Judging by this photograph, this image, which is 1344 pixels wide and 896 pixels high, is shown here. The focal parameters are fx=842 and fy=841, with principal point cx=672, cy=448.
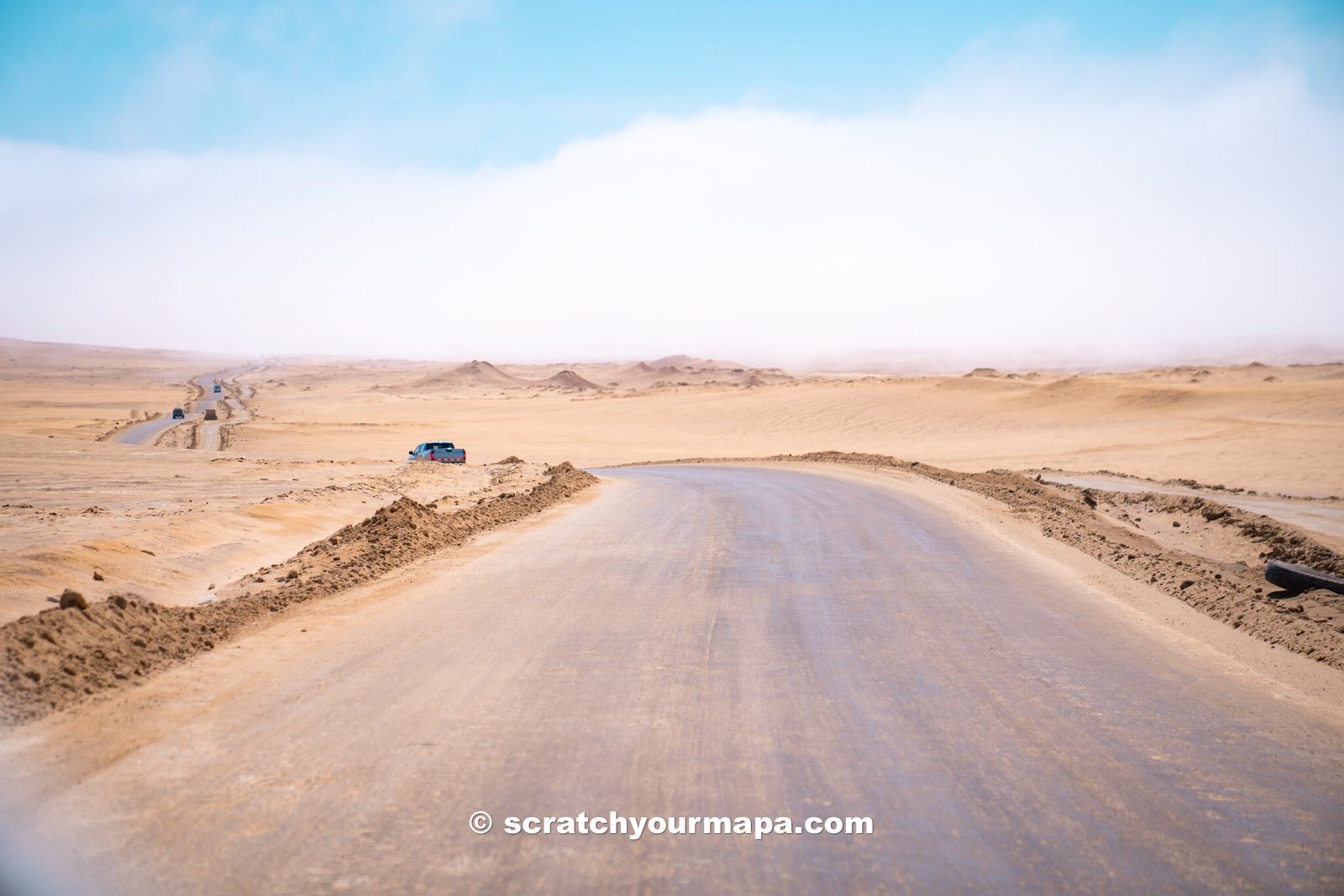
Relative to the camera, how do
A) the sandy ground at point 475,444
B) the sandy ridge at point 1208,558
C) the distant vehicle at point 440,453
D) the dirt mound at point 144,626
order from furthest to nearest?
the distant vehicle at point 440,453
the sandy ground at point 475,444
the sandy ridge at point 1208,558
the dirt mound at point 144,626

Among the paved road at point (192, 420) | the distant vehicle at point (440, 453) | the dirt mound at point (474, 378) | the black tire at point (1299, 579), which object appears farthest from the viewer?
the dirt mound at point (474, 378)

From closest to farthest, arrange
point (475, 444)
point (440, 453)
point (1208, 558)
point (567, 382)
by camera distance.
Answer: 1. point (1208, 558)
2. point (440, 453)
3. point (475, 444)
4. point (567, 382)

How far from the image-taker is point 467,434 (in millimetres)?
54250

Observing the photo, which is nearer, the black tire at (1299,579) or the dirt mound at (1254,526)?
the black tire at (1299,579)

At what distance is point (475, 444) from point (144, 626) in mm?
43296

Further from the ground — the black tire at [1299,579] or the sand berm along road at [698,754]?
the black tire at [1299,579]

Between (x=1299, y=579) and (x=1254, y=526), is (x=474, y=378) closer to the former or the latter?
(x=1254, y=526)

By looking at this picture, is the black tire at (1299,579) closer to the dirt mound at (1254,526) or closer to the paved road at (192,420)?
the dirt mound at (1254,526)

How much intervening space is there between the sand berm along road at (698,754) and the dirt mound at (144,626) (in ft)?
1.06

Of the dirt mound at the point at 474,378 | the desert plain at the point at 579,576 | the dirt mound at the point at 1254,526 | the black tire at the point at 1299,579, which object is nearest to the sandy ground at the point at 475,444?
the desert plain at the point at 579,576

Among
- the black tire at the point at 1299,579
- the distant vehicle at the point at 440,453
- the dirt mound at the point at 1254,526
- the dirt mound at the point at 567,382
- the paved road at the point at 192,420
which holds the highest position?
the dirt mound at the point at 567,382

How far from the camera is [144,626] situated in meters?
6.88

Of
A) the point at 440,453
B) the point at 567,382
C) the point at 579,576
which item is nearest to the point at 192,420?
the point at 440,453

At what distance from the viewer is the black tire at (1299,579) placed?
9.72 meters
